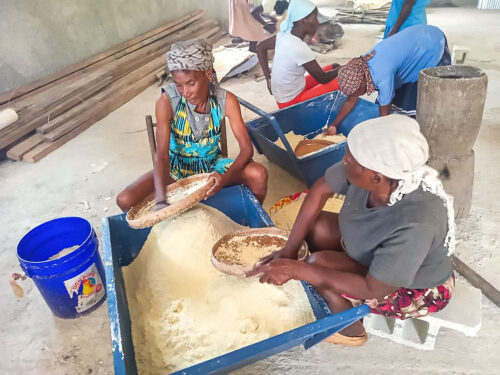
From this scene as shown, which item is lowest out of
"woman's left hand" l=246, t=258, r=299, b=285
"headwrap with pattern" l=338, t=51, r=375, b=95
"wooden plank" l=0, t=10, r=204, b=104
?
"wooden plank" l=0, t=10, r=204, b=104

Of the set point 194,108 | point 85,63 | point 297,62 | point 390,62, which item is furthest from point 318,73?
point 85,63

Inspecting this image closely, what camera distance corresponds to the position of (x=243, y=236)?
6.00 ft

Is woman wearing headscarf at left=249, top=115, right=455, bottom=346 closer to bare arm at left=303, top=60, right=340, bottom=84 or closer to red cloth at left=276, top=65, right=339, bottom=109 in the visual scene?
bare arm at left=303, top=60, right=340, bottom=84

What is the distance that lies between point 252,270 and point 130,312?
1.96 ft

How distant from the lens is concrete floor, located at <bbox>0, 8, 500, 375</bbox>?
165 centimetres

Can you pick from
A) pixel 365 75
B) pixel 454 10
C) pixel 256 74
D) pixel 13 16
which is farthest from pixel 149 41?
pixel 454 10

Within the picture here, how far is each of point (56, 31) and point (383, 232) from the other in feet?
15.3

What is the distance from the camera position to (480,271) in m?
2.03

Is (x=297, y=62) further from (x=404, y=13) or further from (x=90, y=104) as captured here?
(x=90, y=104)

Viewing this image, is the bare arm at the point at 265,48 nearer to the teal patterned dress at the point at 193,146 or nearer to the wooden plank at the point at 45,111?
the teal patterned dress at the point at 193,146

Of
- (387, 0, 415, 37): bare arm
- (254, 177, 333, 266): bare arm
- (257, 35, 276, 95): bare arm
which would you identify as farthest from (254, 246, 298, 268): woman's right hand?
(387, 0, 415, 37): bare arm

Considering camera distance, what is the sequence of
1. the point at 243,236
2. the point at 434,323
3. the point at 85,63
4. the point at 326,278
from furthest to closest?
1. the point at 85,63
2. the point at 243,236
3. the point at 434,323
4. the point at 326,278

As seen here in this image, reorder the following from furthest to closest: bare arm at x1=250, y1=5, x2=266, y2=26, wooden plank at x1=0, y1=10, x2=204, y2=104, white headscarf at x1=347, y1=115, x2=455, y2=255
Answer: bare arm at x1=250, y1=5, x2=266, y2=26
wooden plank at x1=0, y1=10, x2=204, y2=104
white headscarf at x1=347, y1=115, x2=455, y2=255

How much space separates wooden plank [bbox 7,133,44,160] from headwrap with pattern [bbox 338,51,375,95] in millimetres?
2808
